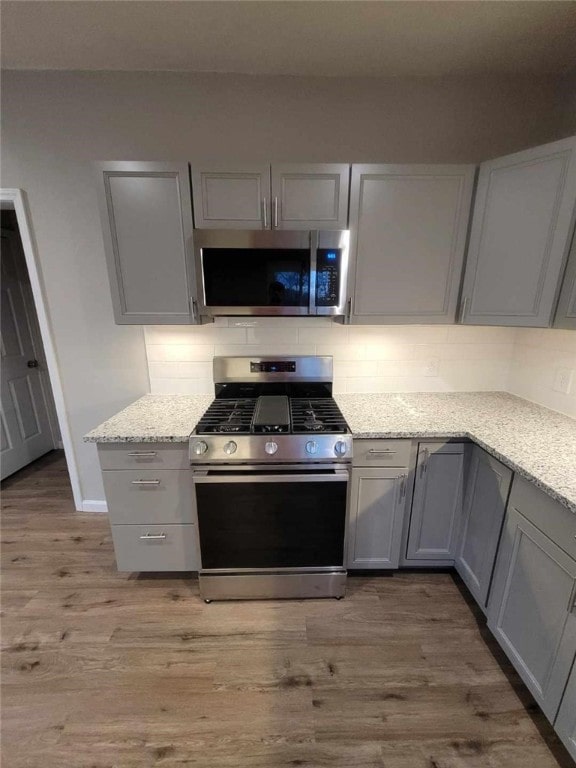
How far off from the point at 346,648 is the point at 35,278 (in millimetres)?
2822

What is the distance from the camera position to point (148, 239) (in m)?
1.71

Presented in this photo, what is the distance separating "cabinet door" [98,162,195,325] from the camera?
1627 mm

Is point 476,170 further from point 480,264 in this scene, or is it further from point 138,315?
point 138,315

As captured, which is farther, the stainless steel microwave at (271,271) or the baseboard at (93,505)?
the baseboard at (93,505)

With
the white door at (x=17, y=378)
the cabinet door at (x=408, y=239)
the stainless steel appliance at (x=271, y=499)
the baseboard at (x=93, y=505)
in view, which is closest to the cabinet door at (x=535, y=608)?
the stainless steel appliance at (x=271, y=499)

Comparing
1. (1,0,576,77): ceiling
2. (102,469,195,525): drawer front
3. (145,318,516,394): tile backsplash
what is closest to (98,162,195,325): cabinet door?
(145,318,516,394): tile backsplash

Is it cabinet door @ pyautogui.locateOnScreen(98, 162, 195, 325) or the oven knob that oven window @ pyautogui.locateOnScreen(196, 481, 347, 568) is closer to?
the oven knob

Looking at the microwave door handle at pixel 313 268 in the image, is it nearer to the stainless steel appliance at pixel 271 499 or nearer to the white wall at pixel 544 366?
the stainless steel appliance at pixel 271 499

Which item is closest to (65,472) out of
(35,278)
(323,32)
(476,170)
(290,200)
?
(35,278)

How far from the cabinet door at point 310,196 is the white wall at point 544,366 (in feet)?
4.53

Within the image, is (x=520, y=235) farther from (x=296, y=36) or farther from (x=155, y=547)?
(x=155, y=547)

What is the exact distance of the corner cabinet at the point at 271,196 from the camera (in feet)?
5.35

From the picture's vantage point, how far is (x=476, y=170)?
1687 millimetres

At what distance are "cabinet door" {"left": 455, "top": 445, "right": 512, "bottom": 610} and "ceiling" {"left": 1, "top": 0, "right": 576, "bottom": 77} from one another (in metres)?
2.00
